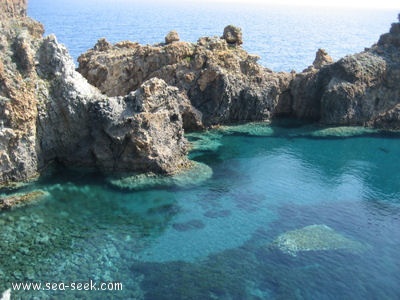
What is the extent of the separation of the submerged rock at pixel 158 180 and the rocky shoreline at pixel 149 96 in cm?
81

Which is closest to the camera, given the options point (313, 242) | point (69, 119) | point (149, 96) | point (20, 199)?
point (313, 242)

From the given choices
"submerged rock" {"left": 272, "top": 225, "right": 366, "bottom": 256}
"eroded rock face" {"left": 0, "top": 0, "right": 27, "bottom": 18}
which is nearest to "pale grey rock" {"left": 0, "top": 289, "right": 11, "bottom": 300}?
"submerged rock" {"left": 272, "top": 225, "right": 366, "bottom": 256}

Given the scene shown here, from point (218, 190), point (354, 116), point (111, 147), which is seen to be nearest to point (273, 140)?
point (354, 116)

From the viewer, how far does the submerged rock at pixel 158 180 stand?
4325cm

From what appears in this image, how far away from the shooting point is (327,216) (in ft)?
130

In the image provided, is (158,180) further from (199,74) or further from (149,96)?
(199,74)

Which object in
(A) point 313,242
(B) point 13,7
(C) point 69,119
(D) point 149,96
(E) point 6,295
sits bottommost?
(E) point 6,295

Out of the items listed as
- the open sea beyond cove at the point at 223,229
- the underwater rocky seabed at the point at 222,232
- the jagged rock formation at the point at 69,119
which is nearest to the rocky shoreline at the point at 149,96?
the jagged rock formation at the point at 69,119

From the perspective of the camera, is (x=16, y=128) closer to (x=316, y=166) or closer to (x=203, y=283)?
(x=203, y=283)

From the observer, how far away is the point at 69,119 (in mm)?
45438

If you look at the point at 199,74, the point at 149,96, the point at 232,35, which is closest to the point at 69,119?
the point at 149,96

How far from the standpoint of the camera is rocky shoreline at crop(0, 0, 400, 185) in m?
43.1

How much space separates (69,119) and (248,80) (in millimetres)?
27798

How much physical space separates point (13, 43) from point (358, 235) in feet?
119
